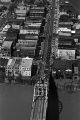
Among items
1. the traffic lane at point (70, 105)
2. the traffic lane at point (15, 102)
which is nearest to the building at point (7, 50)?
the traffic lane at point (15, 102)

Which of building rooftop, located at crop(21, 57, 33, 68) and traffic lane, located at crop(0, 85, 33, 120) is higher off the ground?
building rooftop, located at crop(21, 57, 33, 68)

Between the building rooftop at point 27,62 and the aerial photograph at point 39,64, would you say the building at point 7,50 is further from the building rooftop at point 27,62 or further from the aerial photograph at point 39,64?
the building rooftop at point 27,62

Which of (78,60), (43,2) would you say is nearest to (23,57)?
(78,60)

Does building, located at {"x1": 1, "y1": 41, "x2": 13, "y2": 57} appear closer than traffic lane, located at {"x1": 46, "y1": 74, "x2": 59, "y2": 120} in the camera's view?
No

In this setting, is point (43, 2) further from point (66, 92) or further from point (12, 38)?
point (66, 92)

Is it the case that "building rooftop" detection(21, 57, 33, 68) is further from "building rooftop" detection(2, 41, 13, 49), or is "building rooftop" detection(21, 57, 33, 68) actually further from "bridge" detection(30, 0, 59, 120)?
"building rooftop" detection(2, 41, 13, 49)

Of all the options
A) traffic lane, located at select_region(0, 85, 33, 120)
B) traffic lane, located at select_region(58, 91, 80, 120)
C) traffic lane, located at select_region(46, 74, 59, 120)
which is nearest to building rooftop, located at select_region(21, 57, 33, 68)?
traffic lane, located at select_region(0, 85, 33, 120)
